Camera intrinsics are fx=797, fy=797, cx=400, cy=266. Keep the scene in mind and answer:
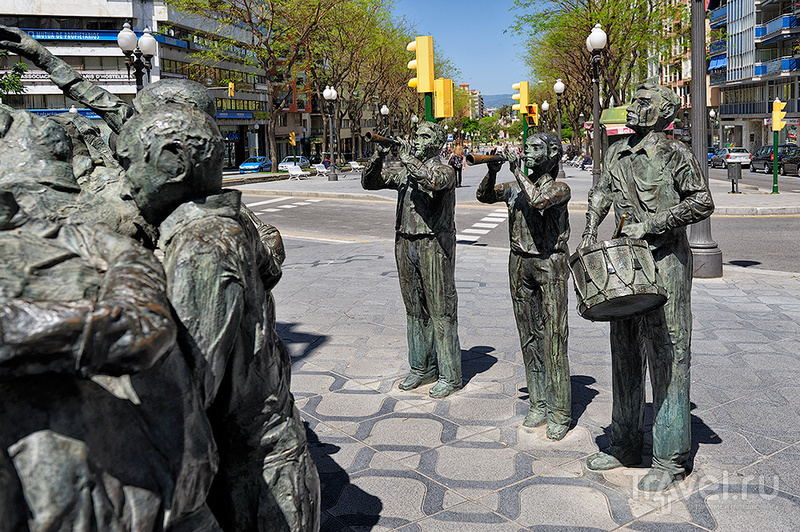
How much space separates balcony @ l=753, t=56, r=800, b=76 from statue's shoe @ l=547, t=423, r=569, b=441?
5423cm

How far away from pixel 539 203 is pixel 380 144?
55.4 inches

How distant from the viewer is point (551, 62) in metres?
53.2

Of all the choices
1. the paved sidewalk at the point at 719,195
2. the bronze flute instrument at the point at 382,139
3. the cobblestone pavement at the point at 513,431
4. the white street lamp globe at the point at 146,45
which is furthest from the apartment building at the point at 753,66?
the bronze flute instrument at the point at 382,139

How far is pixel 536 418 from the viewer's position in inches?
206

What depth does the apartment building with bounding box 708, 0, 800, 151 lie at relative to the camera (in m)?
52.4

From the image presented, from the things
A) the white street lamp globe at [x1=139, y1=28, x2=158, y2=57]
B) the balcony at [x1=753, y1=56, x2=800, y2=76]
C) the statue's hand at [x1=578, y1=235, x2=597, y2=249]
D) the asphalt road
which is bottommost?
the asphalt road

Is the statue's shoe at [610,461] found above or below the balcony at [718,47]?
below

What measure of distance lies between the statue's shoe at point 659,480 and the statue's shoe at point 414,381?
82.8 inches

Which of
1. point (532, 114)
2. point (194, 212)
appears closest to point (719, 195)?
point (532, 114)

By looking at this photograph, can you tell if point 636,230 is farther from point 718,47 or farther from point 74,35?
point 718,47

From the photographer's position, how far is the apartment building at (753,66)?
2064 inches

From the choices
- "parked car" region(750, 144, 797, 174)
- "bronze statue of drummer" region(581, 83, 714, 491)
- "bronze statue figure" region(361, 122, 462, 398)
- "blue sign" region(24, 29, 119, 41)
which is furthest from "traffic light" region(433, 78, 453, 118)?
"blue sign" region(24, 29, 119, 41)

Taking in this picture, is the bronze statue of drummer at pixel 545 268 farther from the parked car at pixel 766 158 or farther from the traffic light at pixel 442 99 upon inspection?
the parked car at pixel 766 158

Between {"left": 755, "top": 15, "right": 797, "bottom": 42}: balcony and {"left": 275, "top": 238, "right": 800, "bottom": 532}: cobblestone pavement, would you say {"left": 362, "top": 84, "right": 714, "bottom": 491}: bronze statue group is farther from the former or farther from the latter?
{"left": 755, "top": 15, "right": 797, "bottom": 42}: balcony
